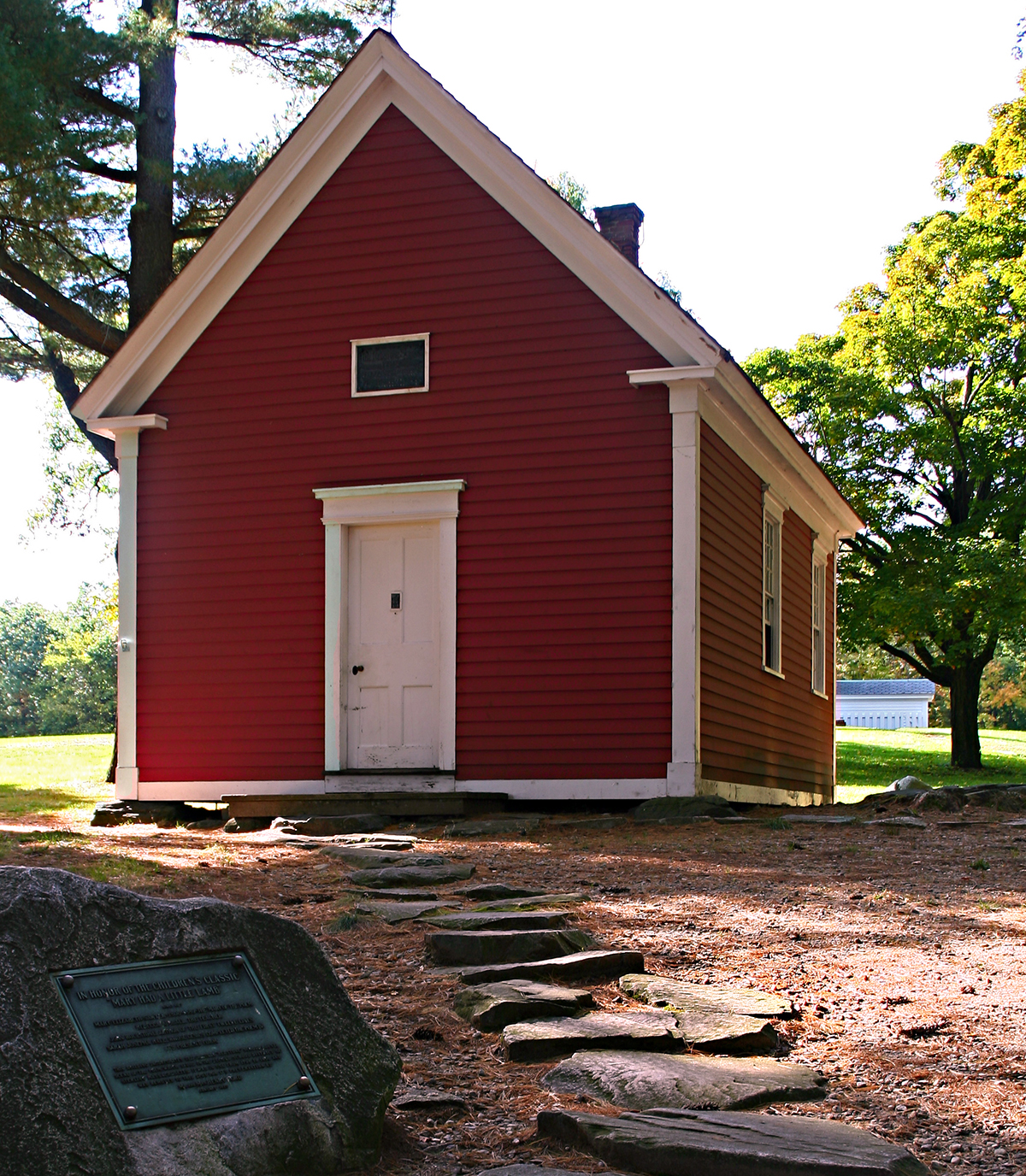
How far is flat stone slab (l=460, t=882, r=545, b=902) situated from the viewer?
642 centimetres

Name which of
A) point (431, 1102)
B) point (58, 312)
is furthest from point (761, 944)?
point (58, 312)

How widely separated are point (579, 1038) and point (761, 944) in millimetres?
1787

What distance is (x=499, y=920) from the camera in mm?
5551

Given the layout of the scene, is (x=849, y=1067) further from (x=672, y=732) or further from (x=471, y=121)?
(x=471, y=121)

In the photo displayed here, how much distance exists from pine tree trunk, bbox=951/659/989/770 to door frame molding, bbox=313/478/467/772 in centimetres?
1710

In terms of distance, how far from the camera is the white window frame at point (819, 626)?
1838cm

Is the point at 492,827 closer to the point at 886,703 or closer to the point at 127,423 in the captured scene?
the point at 127,423

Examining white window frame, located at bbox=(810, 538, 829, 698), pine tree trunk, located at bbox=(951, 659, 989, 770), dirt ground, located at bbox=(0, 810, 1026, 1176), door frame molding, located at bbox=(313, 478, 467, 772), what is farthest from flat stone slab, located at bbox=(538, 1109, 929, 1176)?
pine tree trunk, located at bbox=(951, 659, 989, 770)

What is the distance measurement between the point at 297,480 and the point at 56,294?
27.9 feet

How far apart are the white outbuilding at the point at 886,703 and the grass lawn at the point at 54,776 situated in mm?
46392

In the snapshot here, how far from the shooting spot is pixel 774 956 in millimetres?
5277

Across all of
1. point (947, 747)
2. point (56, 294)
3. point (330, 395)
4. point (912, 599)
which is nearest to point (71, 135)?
point (56, 294)

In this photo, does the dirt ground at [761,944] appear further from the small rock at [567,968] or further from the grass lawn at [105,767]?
the grass lawn at [105,767]

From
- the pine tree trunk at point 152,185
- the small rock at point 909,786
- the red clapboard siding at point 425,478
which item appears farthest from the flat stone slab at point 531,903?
the pine tree trunk at point 152,185
